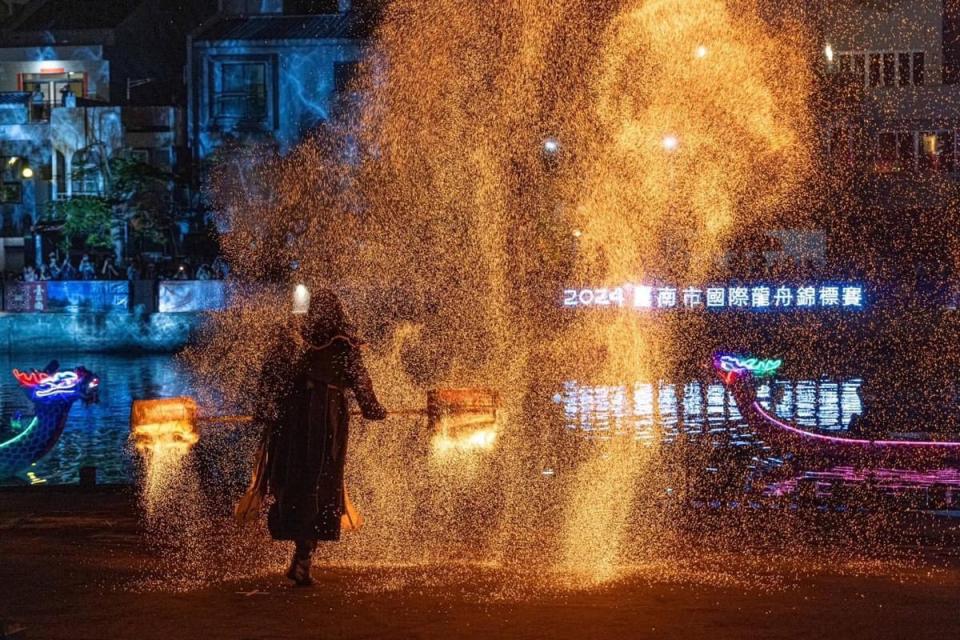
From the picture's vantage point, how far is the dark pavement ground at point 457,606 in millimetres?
6336

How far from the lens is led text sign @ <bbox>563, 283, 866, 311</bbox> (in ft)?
103

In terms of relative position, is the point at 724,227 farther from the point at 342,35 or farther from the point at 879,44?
the point at 342,35

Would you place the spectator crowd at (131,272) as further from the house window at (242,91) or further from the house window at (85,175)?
the house window at (242,91)

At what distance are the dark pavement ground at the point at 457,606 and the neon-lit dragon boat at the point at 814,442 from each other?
242 centimetres

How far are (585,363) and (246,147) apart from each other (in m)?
16.4

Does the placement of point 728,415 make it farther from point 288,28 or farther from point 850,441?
point 288,28

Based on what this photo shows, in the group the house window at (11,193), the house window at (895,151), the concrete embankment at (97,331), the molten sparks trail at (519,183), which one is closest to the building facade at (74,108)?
the house window at (11,193)

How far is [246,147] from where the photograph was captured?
138 ft

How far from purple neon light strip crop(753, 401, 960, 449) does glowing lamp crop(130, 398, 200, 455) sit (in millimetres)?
5406

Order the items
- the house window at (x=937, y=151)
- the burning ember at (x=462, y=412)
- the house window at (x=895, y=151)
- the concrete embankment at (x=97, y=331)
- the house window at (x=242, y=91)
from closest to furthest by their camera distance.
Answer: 1. the burning ember at (x=462, y=412)
2. the concrete embankment at (x=97, y=331)
3. the house window at (x=937, y=151)
4. the house window at (x=895, y=151)
5. the house window at (x=242, y=91)

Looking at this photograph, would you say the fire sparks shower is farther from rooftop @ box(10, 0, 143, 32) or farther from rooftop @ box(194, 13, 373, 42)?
rooftop @ box(10, 0, 143, 32)

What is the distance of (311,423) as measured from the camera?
24.0ft

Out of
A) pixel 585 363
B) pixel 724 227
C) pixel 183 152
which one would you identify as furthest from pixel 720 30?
pixel 183 152

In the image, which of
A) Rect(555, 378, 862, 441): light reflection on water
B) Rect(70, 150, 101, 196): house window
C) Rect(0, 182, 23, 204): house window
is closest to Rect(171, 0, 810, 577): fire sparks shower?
Rect(555, 378, 862, 441): light reflection on water
